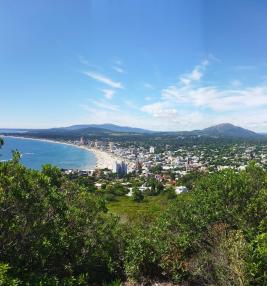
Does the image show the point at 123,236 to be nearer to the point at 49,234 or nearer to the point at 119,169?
the point at 49,234

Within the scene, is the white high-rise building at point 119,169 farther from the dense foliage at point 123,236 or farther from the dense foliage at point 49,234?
the dense foliage at point 49,234

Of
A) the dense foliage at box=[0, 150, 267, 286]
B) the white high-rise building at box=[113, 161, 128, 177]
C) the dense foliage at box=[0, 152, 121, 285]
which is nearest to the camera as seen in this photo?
the dense foliage at box=[0, 152, 121, 285]

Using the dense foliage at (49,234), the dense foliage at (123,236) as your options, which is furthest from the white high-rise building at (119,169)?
the dense foliage at (49,234)

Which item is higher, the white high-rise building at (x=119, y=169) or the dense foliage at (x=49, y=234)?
the dense foliage at (x=49, y=234)

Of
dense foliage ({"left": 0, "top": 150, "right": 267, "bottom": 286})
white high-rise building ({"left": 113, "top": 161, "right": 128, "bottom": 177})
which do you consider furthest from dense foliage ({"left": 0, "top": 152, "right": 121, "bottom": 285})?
white high-rise building ({"left": 113, "top": 161, "right": 128, "bottom": 177})

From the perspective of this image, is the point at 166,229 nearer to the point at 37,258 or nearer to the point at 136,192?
the point at 37,258

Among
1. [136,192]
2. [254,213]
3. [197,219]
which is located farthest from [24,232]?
[136,192]

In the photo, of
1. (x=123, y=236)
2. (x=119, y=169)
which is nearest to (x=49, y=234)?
(x=123, y=236)

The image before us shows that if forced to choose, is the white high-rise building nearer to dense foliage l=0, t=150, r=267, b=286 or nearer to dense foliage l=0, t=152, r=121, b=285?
dense foliage l=0, t=150, r=267, b=286
